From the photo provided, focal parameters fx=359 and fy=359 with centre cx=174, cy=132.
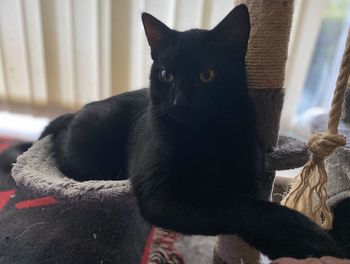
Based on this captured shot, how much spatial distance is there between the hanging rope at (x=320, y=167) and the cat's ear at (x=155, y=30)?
1.12 ft

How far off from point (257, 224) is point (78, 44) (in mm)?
1091

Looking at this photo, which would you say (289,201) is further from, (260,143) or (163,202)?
(163,202)

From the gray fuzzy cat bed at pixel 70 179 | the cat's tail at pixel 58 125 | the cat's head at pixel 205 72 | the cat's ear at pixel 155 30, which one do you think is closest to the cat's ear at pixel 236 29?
the cat's head at pixel 205 72

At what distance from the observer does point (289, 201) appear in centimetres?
74

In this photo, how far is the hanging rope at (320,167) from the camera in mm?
633

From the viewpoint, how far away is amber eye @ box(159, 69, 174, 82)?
26.9 inches

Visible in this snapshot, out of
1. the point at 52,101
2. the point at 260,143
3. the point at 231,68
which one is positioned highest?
the point at 231,68

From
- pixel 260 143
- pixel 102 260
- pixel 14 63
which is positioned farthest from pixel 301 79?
pixel 14 63

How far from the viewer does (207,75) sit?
2.16ft

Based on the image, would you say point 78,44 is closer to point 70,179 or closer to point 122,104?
point 122,104

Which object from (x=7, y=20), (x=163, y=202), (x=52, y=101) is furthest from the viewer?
(x=52, y=101)

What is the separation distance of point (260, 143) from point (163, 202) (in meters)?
0.31

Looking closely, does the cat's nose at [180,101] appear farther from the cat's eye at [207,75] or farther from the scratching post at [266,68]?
the scratching post at [266,68]

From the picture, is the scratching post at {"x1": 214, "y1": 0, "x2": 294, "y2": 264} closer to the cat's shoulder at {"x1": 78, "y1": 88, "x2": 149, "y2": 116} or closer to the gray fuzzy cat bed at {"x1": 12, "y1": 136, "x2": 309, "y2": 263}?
the gray fuzzy cat bed at {"x1": 12, "y1": 136, "x2": 309, "y2": 263}
